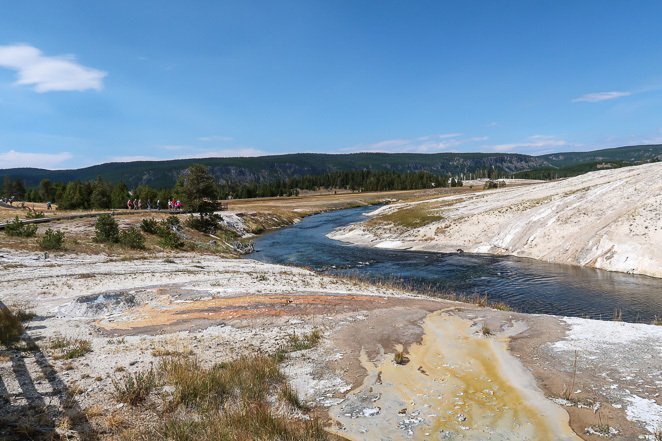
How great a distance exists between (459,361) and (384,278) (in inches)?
941

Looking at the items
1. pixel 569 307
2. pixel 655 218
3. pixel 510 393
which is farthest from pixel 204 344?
pixel 655 218

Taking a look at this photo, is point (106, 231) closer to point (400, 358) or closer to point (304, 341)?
point (304, 341)

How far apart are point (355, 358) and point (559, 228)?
133 feet

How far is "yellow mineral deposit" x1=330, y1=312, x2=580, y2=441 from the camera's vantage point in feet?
28.8

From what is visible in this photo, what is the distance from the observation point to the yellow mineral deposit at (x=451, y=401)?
8.77 m

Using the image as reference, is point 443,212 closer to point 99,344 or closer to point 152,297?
point 152,297

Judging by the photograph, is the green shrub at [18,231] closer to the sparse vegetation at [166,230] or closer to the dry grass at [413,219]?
the sparse vegetation at [166,230]

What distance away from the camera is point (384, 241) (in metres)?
58.2

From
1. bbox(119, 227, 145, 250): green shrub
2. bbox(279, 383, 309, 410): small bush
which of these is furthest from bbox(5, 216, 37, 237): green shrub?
bbox(279, 383, 309, 410): small bush

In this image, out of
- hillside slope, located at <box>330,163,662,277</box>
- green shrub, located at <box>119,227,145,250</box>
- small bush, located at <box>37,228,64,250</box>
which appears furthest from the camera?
green shrub, located at <box>119,227,145,250</box>

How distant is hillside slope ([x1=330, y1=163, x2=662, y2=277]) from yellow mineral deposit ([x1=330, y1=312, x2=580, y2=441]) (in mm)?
29669

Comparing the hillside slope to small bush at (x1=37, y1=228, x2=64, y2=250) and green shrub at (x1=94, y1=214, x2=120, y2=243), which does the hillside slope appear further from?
small bush at (x1=37, y1=228, x2=64, y2=250)

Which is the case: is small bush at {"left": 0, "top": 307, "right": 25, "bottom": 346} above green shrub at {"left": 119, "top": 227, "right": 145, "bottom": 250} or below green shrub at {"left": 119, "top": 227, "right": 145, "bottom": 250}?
above

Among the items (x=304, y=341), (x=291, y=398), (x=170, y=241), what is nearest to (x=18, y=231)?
(x=170, y=241)
